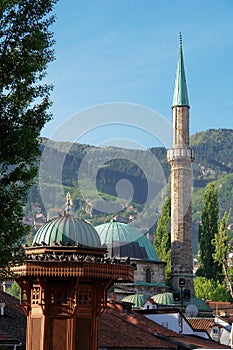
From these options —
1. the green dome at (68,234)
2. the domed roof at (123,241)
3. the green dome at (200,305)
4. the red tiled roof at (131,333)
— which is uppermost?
the domed roof at (123,241)

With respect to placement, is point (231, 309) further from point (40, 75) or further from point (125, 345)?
point (40, 75)

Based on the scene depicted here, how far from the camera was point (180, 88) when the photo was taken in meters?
69.0

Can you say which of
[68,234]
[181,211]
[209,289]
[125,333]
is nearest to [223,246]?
[209,289]

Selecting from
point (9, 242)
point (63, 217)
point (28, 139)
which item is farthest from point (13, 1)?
point (63, 217)

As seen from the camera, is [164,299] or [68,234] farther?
[164,299]

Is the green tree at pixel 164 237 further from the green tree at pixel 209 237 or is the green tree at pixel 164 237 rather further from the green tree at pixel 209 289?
the green tree at pixel 209 289

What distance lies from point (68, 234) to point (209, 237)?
58144 mm

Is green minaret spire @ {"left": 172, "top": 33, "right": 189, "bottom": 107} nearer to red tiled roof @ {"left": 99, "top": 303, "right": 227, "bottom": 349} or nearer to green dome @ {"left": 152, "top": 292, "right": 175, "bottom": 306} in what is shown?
green dome @ {"left": 152, "top": 292, "right": 175, "bottom": 306}

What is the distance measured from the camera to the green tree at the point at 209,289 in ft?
240

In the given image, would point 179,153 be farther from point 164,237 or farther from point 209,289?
point 209,289

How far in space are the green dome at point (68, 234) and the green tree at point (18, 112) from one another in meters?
3.05

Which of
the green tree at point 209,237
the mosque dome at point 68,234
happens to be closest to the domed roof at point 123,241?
the green tree at point 209,237

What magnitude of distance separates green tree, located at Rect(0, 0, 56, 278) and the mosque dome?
304 centimetres

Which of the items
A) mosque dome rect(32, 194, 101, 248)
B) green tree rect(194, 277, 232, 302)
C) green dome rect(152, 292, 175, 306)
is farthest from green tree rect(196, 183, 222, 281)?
mosque dome rect(32, 194, 101, 248)
